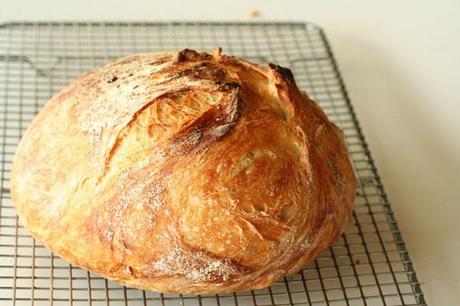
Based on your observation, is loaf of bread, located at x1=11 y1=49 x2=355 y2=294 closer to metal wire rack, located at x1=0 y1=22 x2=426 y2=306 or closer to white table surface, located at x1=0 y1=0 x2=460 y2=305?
metal wire rack, located at x1=0 y1=22 x2=426 y2=306

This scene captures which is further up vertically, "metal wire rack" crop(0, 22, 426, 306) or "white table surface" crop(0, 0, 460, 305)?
"metal wire rack" crop(0, 22, 426, 306)

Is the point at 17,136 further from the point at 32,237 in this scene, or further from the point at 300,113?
the point at 300,113

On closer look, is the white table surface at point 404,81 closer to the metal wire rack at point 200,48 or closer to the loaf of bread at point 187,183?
the metal wire rack at point 200,48

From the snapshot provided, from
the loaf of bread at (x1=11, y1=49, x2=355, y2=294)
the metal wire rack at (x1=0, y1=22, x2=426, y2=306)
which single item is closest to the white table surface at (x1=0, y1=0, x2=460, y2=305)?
the metal wire rack at (x1=0, y1=22, x2=426, y2=306)

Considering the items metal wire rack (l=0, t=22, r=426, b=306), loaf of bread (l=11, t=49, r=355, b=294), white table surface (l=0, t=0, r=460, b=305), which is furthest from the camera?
white table surface (l=0, t=0, r=460, b=305)

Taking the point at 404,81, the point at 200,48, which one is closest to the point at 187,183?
the point at 200,48

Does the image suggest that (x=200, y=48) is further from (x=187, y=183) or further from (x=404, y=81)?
(x=187, y=183)

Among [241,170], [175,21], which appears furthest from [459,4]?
[241,170]
